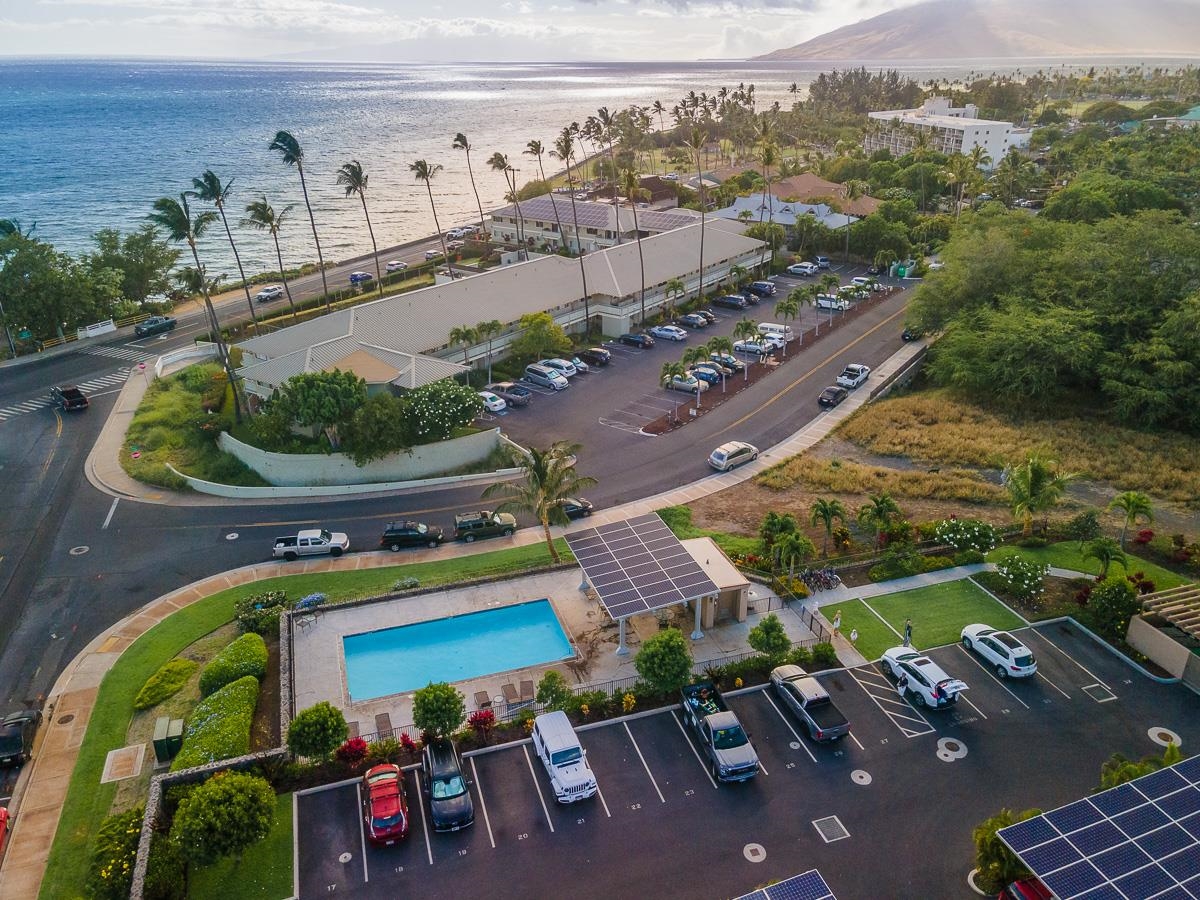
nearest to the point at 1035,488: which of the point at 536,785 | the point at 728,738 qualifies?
the point at 728,738

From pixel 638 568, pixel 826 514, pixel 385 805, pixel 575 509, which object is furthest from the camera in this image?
pixel 575 509

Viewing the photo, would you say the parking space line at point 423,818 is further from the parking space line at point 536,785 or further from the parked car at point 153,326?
the parked car at point 153,326

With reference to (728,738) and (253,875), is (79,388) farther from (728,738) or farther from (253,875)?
(728,738)

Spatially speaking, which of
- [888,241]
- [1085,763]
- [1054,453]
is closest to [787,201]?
[888,241]

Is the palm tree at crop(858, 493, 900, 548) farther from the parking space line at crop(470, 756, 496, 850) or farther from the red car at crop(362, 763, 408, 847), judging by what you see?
the red car at crop(362, 763, 408, 847)

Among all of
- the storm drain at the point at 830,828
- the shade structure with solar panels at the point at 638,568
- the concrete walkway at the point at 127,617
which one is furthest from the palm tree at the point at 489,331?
the storm drain at the point at 830,828

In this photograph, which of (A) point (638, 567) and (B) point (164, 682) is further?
(A) point (638, 567)

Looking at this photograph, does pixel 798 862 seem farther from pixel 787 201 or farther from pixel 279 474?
pixel 787 201
